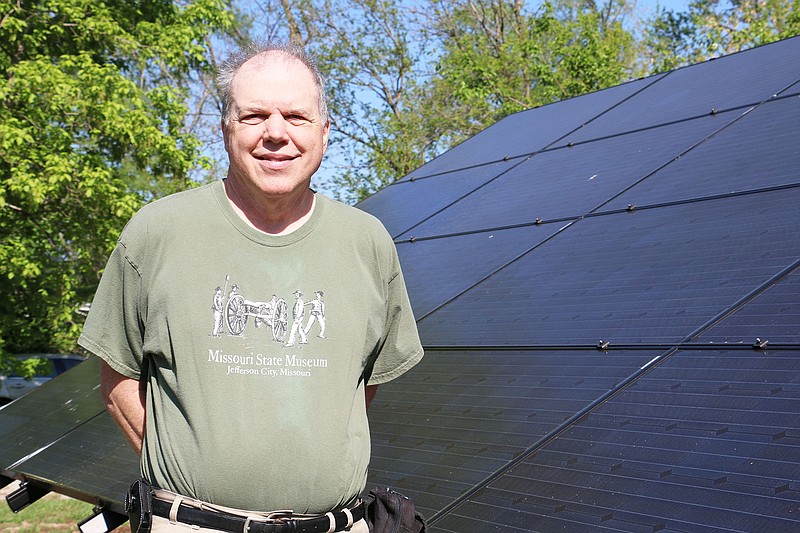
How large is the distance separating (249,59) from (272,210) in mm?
441

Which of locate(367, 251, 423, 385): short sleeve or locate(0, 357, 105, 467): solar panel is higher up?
locate(367, 251, 423, 385): short sleeve

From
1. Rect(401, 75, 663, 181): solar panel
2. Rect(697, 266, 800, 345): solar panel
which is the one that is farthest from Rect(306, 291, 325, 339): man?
Rect(401, 75, 663, 181): solar panel

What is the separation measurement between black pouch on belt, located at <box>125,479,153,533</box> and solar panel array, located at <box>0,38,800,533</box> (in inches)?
35.9

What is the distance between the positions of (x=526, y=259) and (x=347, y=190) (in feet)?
77.2

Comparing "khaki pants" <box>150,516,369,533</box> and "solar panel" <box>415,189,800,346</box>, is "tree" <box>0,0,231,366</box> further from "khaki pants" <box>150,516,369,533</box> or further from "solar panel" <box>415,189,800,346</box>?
"khaki pants" <box>150,516,369,533</box>

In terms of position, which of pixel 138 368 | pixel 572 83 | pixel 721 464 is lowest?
pixel 721 464

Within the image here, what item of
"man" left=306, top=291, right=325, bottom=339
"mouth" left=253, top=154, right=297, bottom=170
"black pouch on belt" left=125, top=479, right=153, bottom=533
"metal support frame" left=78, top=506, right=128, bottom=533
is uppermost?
"mouth" left=253, top=154, right=297, bottom=170

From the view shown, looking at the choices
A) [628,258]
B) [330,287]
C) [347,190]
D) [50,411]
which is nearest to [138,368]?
[330,287]

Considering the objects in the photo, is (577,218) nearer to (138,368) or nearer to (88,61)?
(138,368)

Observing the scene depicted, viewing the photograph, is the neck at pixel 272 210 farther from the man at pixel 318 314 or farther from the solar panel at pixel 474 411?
the solar panel at pixel 474 411

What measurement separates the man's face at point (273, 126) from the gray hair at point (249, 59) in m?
0.03

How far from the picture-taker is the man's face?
8.76ft

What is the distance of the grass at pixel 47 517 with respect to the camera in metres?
9.37

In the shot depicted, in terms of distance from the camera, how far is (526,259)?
5.18m
